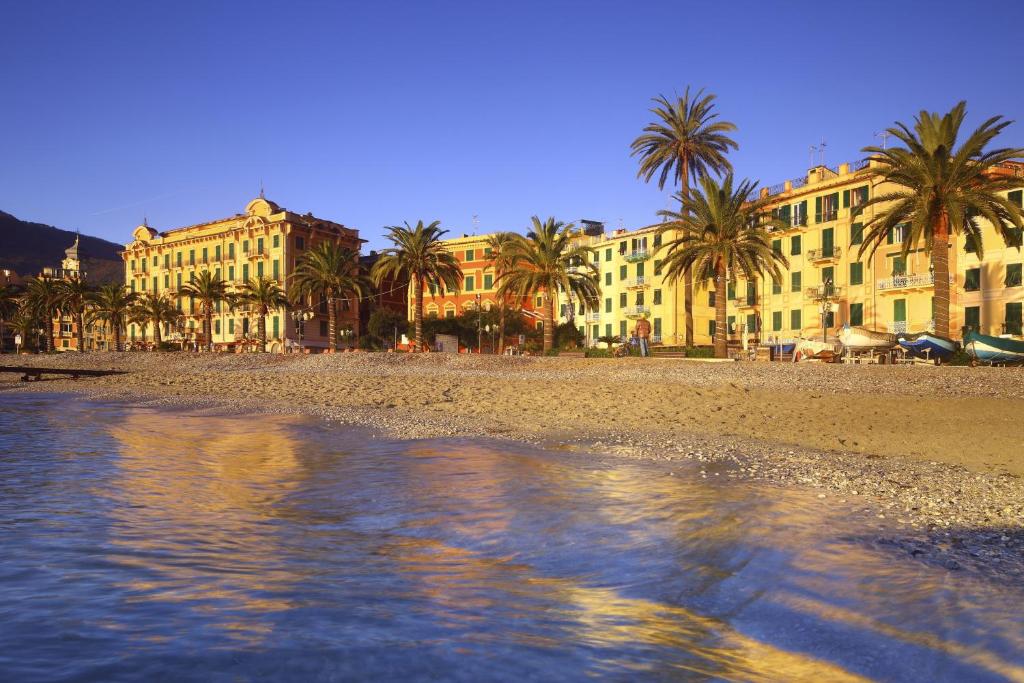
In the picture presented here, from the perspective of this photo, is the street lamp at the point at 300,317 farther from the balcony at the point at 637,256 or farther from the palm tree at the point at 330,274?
the balcony at the point at 637,256

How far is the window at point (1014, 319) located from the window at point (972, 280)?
89.1 inches

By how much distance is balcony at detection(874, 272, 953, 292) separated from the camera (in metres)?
46.5

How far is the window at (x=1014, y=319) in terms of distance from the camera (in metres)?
42.1

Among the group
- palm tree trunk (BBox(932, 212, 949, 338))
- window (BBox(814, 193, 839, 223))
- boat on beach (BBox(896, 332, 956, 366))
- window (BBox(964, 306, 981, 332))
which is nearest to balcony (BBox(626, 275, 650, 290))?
window (BBox(814, 193, 839, 223))

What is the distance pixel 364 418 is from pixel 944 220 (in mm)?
25548

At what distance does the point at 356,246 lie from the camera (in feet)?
280

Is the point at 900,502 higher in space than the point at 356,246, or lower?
lower

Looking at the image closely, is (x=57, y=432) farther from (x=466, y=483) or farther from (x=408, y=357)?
(x=408, y=357)

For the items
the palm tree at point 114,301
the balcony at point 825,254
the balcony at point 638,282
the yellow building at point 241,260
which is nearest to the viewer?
the balcony at point 825,254

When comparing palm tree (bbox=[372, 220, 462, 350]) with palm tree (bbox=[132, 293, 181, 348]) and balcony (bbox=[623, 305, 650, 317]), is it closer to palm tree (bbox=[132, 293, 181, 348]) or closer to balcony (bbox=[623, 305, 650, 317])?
balcony (bbox=[623, 305, 650, 317])

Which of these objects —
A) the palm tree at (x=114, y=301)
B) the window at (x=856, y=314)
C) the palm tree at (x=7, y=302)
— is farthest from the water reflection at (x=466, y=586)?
the palm tree at (x=7, y=302)

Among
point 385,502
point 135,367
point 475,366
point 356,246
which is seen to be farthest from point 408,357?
point 356,246

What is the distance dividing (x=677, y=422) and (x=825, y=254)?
40623mm

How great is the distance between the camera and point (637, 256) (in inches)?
2694
